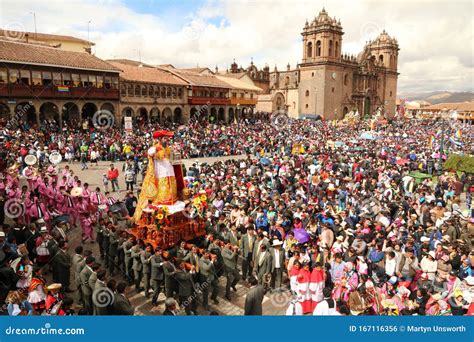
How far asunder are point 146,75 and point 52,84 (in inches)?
444

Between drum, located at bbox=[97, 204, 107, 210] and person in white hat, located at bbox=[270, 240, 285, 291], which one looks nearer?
person in white hat, located at bbox=[270, 240, 285, 291]

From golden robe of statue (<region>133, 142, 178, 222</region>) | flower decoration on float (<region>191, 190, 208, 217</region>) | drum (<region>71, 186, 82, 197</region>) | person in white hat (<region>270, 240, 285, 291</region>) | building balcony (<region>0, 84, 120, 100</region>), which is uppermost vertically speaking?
building balcony (<region>0, 84, 120, 100</region>)

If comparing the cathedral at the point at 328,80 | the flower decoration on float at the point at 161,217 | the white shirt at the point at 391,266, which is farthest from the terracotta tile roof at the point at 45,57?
the cathedral at the point at 328,80

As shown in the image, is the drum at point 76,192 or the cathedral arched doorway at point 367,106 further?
the cathedral arched doorway at point 367,106

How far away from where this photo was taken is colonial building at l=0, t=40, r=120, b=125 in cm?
2689

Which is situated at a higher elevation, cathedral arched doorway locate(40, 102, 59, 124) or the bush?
cathedral arched doorway locate(40, 102, 59, 124)

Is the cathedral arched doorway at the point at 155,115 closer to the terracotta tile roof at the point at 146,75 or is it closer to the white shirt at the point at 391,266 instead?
the terracotta tile roof at the point at 146,75

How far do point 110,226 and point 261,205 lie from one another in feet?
16.1

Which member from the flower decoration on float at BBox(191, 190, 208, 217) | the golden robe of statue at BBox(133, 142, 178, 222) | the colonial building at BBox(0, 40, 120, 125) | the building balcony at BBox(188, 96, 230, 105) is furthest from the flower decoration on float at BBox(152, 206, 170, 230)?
the building balcony at BBox(188, 96, 230, 105)

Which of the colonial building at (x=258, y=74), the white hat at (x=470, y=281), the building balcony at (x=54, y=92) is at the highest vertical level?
the colonial building at (x=258, y=74)

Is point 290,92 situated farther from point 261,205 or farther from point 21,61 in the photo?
point 261,205

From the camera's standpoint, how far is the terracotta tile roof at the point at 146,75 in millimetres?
36312

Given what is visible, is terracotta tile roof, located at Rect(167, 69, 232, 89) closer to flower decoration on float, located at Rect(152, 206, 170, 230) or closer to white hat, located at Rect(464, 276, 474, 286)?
flower decoration on float, located at Rect(152, 206, 170, 230)

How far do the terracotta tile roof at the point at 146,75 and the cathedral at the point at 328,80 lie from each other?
29.0 m
